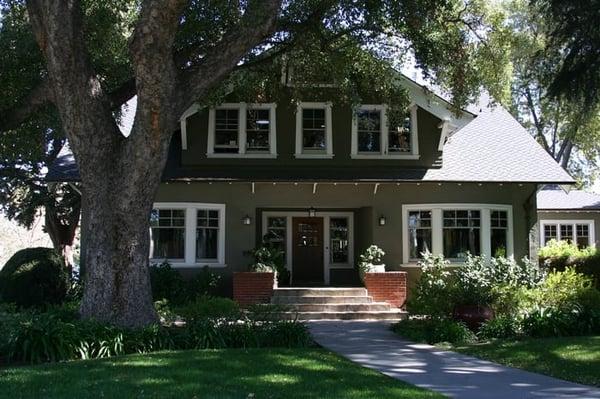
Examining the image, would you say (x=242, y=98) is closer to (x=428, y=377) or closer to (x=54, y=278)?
(x=54, y=278)

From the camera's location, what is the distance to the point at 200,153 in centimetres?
1788

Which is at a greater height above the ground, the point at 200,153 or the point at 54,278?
the point at 200,153

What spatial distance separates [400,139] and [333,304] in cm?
525

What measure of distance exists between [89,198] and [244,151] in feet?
24.9

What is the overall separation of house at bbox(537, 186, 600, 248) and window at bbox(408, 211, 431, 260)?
1263 cm

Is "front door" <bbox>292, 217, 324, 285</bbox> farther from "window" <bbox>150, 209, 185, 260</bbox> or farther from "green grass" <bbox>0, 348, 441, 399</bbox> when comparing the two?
"green grass" <bbox>0, 348, 441, 399</bbox>

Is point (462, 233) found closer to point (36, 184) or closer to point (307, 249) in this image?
point (307, 249)

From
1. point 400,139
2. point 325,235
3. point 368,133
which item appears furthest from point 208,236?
point 400,139

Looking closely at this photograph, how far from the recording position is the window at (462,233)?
59.0 feet

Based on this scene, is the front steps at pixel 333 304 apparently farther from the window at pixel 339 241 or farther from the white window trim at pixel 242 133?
the white window trim at pixel 242 133

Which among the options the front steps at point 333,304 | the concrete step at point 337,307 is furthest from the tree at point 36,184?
the concrete step at point 337,307

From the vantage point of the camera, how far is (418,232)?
1800cm

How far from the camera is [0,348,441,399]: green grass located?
6957mm

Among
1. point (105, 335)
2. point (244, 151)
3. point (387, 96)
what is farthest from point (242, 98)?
point (105, 335)
